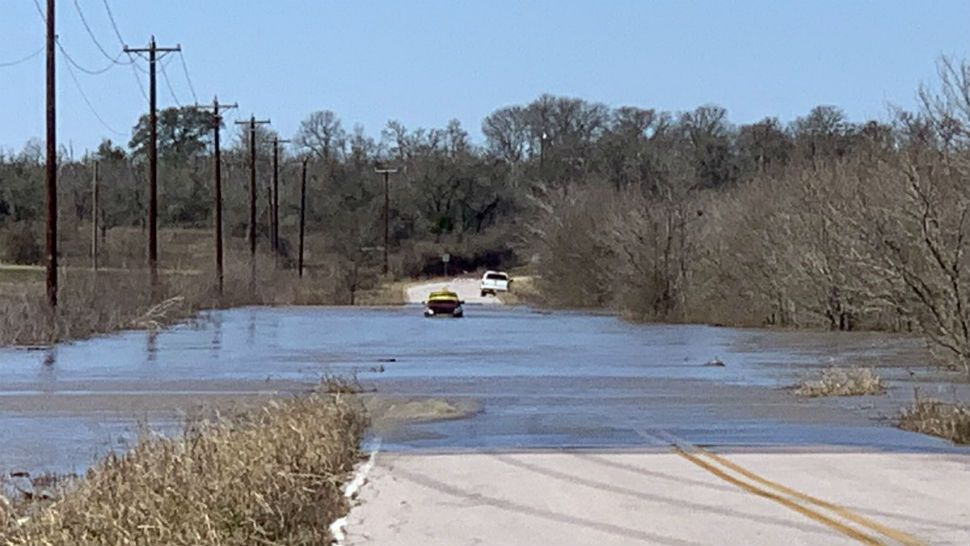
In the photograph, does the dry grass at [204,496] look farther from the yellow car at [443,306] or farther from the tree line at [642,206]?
the yellow car at [443,306]

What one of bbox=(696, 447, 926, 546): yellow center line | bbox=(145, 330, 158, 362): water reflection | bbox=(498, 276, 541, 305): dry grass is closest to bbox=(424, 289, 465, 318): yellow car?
bbox=(145, 330, 158, 362): water reflection

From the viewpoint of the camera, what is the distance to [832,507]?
1220cm

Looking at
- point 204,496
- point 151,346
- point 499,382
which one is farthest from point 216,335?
point 204,496

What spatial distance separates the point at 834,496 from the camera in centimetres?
1288

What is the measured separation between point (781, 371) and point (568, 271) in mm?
45936

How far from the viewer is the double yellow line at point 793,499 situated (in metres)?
10.8

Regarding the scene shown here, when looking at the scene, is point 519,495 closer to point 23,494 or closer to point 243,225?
point 23,494

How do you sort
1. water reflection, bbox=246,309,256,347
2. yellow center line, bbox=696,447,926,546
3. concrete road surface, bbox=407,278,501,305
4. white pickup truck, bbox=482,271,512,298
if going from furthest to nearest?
white pickup truck, bbox=482,271,512,298
concrete road surface, bbox=407,278,501,305
water reflection, bbox=246,309,256,347
yellow center line, bbox=696,447,926,546

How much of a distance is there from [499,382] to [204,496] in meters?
16.3

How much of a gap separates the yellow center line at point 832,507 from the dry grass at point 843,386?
861 cm

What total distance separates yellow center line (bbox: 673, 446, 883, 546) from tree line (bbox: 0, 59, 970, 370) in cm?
1005

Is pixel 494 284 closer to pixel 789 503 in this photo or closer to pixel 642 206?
pixel 642 206

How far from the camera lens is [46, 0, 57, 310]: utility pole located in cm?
3916

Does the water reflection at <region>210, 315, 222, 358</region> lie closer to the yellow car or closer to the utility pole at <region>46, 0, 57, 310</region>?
the utility pole at <region>46, 0, 57, 310</region>
